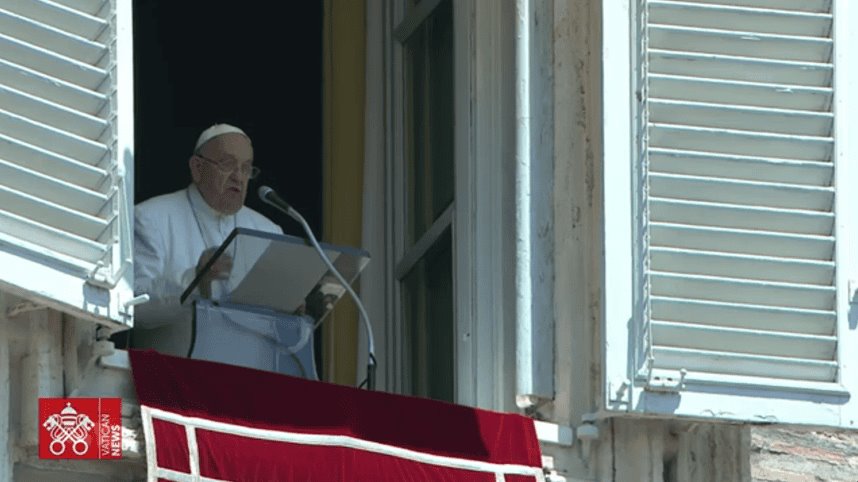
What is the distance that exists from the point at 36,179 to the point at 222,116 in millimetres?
3743

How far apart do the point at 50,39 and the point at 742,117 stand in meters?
1.89

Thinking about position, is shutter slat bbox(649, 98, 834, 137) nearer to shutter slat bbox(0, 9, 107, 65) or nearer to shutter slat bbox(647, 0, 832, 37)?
shutter slat bbox(647, 0, 832, 37)

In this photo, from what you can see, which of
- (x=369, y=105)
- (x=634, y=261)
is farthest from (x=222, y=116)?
(x=634, y=261)

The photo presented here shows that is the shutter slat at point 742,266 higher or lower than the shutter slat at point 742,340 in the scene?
higher

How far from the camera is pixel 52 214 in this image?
8234 mm

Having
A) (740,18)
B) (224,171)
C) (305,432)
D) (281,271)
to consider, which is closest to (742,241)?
(740,18)

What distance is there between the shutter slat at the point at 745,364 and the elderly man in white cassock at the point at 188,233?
119cm

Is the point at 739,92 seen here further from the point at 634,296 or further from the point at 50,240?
the point at 50,240

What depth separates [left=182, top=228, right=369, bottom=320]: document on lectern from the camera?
8.94 metres

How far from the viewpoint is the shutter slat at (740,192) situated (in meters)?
9.02

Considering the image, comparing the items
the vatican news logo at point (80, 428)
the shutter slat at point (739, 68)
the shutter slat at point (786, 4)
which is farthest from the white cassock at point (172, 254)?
the shutter slat at point (786, 4)

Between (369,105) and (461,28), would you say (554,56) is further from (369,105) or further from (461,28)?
(369,105)

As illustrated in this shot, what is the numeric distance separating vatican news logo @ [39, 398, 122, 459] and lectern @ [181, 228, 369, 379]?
809mm

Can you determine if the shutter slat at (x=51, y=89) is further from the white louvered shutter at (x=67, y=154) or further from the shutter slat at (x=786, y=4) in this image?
the shutter slat at (x=786, y=4)
